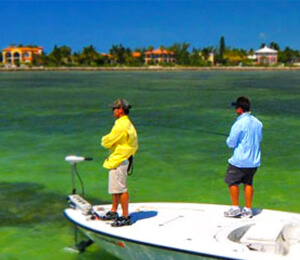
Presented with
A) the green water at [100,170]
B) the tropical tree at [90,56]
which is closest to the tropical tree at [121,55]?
the tropical tree at [90,56]

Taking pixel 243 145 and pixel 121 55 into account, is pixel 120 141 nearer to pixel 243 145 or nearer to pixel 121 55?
pixel 243 145

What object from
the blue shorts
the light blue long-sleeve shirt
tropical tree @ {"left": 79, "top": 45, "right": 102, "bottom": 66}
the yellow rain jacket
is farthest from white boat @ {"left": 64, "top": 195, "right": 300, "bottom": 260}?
tropical tree @ {"left": 79, "top": 45, "right": 102, "bottom": 66}

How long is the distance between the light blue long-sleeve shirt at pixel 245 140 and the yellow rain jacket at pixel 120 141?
4.48ft

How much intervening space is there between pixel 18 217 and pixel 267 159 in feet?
25.7

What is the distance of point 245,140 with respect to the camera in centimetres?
705

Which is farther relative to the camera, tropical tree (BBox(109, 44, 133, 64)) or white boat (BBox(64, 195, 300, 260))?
tropical tree (BBox(109, 44, 133, 64))

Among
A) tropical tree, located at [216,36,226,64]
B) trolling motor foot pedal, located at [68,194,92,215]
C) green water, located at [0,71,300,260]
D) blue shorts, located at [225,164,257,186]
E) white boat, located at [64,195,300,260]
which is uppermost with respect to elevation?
tropical tree, located at [216,36,226,64]

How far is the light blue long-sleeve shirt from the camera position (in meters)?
7.03

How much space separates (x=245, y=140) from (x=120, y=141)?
5.42 ft

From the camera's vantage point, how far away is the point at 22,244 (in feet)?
27.8

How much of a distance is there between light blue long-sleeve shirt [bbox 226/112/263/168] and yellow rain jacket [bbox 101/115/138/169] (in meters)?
1.36

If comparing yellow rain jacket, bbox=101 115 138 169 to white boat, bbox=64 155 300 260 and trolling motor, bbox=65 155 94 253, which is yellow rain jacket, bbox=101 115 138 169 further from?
white boat, bbox=64 155 300 260

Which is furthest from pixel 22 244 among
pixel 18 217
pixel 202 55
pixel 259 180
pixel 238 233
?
pixel 202 55

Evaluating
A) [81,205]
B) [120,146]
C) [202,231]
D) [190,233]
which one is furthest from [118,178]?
[202,231]
